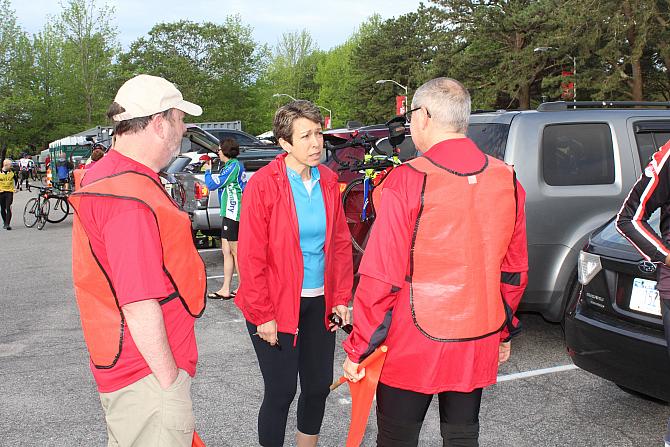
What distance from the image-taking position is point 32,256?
12.7m

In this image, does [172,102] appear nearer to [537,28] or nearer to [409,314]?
[409,314]

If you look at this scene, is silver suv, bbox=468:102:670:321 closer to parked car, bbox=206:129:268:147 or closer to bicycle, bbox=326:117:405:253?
bicycle, bbox=326:117:405:253

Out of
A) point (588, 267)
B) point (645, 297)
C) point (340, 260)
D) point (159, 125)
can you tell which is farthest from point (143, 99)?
point (588, 267)

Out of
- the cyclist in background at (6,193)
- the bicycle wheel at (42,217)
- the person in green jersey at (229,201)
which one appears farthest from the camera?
the cyclist in background at (6,193)

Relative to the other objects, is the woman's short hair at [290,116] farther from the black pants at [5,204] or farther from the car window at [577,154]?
the black pants at [5,204]

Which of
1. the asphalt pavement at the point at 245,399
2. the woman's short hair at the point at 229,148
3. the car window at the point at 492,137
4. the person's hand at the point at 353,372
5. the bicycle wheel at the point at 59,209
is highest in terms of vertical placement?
the car window at the point at 492,137

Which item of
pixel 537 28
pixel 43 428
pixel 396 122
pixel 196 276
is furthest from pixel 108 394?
pixel 537 28

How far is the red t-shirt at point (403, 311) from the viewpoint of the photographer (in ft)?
8.20

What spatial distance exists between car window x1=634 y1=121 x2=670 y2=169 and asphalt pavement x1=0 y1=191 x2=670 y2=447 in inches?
69.1

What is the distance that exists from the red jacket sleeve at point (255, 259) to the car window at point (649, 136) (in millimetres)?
3704

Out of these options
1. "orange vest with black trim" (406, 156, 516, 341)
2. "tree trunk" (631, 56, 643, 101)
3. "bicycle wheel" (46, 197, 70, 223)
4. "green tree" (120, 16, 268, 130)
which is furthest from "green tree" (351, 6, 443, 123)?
"orange vest with black trim" (406, 156, 516, 341)

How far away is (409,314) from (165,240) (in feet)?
3.01

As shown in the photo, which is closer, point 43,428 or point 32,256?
point 43,428

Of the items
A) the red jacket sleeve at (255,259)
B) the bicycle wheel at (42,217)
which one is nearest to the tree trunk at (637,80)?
the bicycle wheel at (42,217)
